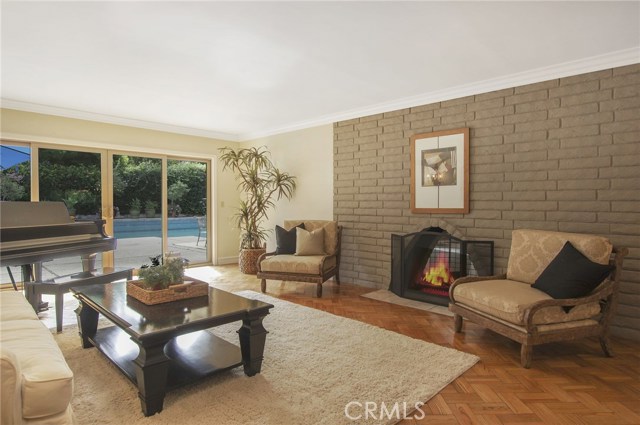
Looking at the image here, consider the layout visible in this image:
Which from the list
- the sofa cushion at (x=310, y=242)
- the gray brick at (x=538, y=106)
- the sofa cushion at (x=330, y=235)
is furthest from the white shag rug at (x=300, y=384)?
the gray brick at (x=538, y=106)

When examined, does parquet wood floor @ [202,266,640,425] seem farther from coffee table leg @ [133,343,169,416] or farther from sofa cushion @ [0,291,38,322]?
sofa cushion @ [0,291,38,322]

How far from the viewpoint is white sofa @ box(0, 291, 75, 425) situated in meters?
1.19

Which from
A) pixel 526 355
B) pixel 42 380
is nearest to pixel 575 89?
pixel 526 355

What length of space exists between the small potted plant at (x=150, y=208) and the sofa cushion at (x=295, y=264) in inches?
96.4

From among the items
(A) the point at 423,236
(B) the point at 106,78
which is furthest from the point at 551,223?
(B) the point at 106,78

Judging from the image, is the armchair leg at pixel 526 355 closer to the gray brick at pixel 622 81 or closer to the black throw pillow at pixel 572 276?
the black throw pillow at pixel 572 276

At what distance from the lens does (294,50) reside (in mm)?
2934

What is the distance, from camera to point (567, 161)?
10.8 feet

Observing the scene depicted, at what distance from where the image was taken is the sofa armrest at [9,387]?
1.17m

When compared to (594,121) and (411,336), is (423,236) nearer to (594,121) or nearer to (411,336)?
(411,336)

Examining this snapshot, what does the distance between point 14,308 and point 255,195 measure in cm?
388

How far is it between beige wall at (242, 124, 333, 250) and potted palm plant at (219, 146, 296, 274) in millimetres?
142

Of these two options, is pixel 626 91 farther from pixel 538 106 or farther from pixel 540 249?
pixel 540 249

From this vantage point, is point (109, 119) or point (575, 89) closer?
point (575, 89)
